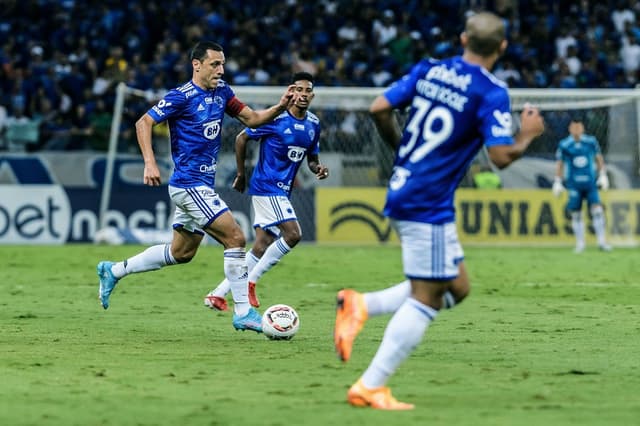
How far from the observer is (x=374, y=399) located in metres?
6.63

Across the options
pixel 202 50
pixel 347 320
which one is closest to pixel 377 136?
pixel 202 50

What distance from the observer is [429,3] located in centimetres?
3178

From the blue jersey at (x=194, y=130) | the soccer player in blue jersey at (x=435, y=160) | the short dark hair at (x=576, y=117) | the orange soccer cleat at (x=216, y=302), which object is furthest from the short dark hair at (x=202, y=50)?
the short dark hair at (x=576, y=117)

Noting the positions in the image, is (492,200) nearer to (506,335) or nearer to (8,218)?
(8,218)

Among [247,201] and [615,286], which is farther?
[247,201]

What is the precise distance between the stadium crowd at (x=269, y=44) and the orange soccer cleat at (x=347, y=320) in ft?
65.3

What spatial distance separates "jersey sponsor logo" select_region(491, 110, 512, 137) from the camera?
6.71 metres

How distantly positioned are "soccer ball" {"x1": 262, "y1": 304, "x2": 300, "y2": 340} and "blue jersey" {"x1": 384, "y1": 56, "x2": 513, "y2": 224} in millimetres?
3129

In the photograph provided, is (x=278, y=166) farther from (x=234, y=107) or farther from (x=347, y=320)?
(x=347, y=320)

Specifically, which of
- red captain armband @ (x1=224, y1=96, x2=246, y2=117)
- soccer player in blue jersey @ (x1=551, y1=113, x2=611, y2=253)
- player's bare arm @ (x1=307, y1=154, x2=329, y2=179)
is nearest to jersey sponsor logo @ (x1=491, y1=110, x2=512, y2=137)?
red captain armband @ (x1=224, y1=96, x2=246, y2=117)

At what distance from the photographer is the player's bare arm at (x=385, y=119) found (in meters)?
7.05

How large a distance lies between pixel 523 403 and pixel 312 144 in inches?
279

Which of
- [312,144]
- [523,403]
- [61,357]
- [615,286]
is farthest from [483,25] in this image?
[615,286]

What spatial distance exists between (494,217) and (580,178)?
2.48 m
